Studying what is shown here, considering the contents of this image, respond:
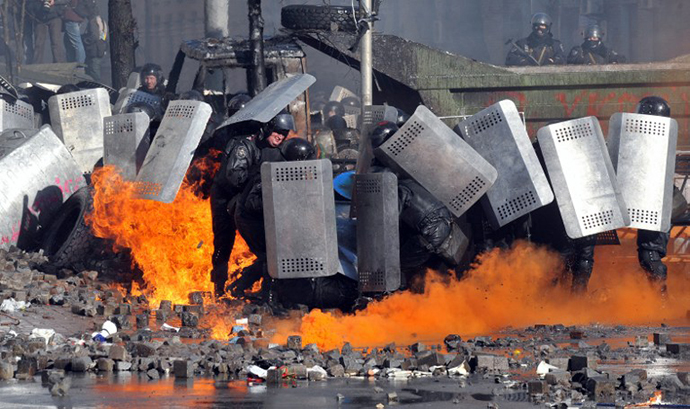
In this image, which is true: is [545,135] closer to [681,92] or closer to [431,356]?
[431,356]

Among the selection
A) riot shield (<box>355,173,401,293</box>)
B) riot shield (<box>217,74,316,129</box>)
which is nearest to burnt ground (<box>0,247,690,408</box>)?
riot shield (<box>355,173,401,293</box>)

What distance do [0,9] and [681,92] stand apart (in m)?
15.9

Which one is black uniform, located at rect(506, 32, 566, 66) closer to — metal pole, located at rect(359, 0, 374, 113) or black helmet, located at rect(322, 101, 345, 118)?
black helmet, located at rect(322, 101, 345, 118)

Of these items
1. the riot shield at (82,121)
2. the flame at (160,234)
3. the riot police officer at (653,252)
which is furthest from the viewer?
the riot shield at (82,121)

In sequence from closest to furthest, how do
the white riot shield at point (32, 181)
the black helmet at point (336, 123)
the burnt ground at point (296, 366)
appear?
the burnt ground at point (296, 366)
the white riot shield at point (32, 181)
the black helmet at point (336, 123)

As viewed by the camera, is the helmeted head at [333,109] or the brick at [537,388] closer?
the brick at [537,388]

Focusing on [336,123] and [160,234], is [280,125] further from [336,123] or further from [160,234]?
[336,123]

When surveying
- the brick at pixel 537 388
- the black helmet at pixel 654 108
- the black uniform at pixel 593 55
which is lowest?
the brick at pixel 537 388

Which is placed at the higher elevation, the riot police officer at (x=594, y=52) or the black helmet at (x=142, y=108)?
the riot police officer at (x=594, y=52)

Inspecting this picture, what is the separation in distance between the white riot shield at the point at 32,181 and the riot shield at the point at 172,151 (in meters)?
1.66

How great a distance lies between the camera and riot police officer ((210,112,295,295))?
12539 mm

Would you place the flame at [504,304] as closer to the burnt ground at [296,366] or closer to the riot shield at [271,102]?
the burnt ground at [296,366]

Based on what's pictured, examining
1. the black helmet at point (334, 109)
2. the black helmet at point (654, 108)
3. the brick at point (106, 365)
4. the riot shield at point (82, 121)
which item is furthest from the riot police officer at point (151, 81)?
the brick at point (106, 365)

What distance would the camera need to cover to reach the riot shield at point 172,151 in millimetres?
13055
